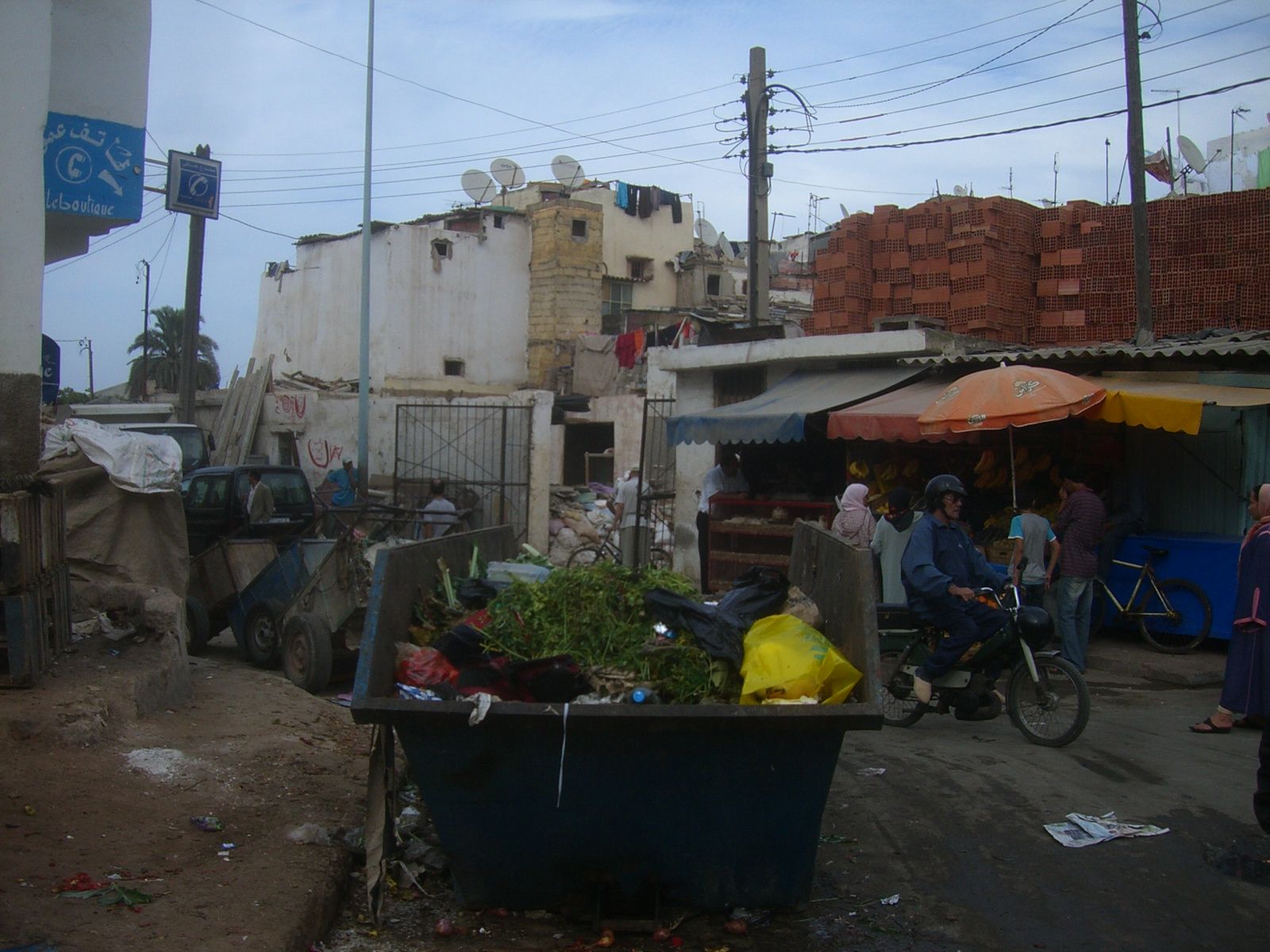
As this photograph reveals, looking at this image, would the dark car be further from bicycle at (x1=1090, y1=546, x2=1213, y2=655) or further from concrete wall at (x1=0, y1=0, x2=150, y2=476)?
bicycle at (x1=1090, y1=546, x2=1213, y2=655)

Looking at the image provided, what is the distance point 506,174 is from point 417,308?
25.2 ft

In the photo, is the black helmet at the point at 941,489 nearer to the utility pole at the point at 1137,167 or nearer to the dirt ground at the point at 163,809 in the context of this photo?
the dirt ground at the point at 163,809

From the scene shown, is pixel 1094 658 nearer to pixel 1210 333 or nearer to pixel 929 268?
pixel 1210 333

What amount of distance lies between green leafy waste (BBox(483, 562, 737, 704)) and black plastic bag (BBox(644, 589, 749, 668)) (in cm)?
4

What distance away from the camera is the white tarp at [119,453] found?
26.3 ft

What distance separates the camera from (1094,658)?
10.3 metres

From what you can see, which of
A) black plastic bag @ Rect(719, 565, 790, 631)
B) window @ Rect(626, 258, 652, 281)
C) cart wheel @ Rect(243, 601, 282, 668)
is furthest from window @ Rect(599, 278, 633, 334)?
black plastic bag @ Rect(719, 565, 790, 631)

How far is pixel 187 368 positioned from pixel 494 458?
5.94 meters

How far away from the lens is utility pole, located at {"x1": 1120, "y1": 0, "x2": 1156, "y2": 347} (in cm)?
1273

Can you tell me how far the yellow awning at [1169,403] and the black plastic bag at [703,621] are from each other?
645 cm

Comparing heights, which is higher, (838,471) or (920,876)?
(838,471)

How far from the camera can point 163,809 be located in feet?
16.5

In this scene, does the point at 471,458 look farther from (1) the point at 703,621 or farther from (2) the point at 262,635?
(1) the point at 703,621

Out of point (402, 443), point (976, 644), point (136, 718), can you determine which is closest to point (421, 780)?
point (136, 718)
